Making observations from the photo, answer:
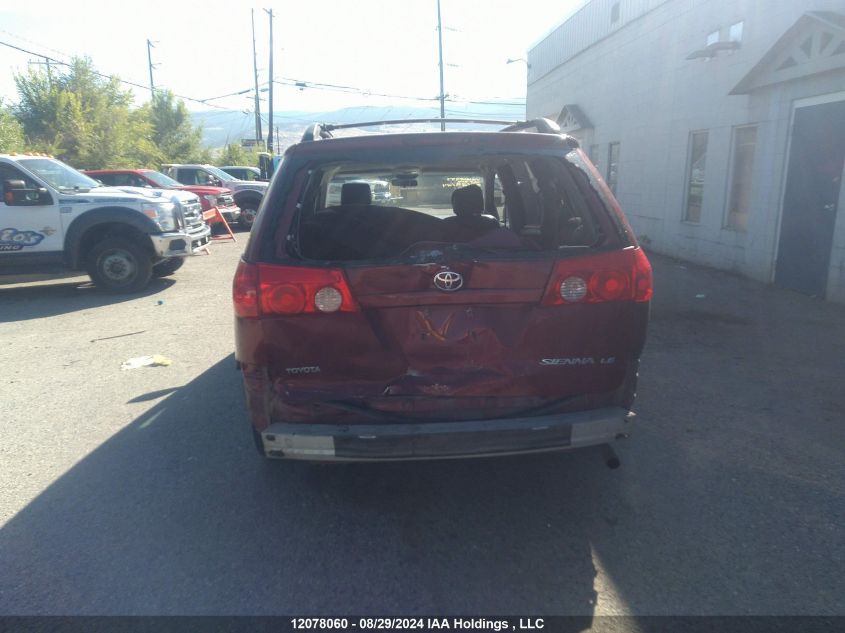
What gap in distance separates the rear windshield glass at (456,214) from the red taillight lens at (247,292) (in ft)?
0.51

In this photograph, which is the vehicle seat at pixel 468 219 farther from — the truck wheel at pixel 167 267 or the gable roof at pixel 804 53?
the truck wheel at pixel 167 267

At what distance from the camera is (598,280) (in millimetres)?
3023

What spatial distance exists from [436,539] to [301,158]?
194 centimetres

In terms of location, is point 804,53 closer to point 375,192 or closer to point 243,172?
point 375,192

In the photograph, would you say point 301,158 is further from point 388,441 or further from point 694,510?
point 694,510

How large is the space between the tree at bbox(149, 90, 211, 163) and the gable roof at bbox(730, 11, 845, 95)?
114 ft

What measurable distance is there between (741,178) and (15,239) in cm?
1117

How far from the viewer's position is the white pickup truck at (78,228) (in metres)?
9.17

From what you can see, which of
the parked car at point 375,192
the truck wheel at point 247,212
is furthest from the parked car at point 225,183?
the parked car at point 375,192

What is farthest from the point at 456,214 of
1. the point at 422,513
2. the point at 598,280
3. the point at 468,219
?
the point at 422,513

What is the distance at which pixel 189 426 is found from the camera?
4633mm

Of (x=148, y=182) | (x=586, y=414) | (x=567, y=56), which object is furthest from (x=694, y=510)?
(x=567, y=56)

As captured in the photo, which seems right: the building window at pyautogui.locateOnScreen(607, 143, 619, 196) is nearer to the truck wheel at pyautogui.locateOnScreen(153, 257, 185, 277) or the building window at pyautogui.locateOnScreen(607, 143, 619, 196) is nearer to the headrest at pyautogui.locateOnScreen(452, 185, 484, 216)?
the truck wheel at pyautogui.locateOnScreen(153, 257, 185, 277)

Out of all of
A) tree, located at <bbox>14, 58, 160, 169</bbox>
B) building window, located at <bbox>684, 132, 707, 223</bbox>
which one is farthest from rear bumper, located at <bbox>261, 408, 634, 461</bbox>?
tree, located at <bbox>14, 58, 160, 169</bbox>
